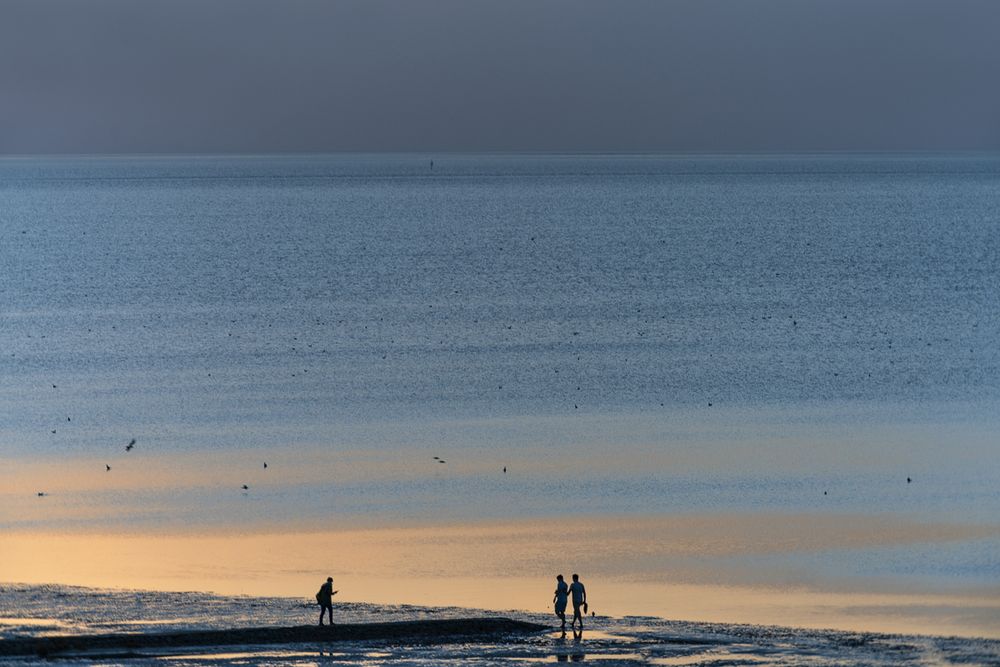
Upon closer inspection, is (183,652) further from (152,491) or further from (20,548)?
(152,491)

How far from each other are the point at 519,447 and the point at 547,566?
12094mm

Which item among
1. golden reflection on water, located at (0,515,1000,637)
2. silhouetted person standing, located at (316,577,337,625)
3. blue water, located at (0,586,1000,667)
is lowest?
blue water, located at (0,586,1000,667)

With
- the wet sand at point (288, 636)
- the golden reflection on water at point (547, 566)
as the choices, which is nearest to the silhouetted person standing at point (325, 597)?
the wet sand at point (288, 636)

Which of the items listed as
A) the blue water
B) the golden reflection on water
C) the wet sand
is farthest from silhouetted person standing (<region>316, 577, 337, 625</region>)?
the golden reflection on water

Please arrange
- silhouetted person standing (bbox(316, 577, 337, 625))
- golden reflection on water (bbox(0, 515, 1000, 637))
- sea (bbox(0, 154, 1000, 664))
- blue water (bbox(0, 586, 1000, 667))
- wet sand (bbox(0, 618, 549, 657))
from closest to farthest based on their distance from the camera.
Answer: blue water (bbox(0, 586, 1000, 667)), wet sand (bbox(0, 618, 549, 657)), silhouetted person standing (bbox(316, 577, 337, 625)), golden reflection on water (bbox(0, 515, 1000, 637)), sea (bbox(0, 154, 1000, 664))

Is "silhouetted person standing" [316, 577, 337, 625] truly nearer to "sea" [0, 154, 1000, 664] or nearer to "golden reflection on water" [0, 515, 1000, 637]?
"sea" [0, 154, 1000, 664]

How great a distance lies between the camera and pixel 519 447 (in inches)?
1725

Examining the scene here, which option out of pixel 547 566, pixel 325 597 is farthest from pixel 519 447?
pixel 325 597

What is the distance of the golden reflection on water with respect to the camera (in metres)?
28.7

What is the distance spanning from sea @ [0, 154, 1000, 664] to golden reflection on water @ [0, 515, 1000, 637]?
9cm

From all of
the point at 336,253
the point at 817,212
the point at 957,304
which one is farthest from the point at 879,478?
the point at 817,212

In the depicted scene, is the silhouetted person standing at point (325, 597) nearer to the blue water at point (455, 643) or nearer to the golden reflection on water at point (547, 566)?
the blue water at point (455, 643)

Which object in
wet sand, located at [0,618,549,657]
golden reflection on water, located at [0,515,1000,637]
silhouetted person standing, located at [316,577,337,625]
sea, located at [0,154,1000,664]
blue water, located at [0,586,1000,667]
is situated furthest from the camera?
sea, located at [0,154,1000,664]

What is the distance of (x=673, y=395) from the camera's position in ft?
171
